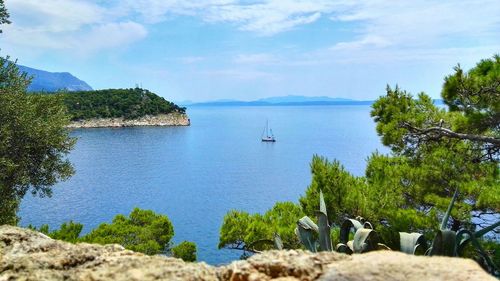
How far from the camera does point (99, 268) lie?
2666mm

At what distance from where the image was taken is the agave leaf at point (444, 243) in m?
4.21

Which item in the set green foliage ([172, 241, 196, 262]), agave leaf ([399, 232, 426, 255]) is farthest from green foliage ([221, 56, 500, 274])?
green foliage ([172, 241, 196, 262])

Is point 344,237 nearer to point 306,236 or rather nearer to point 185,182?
point 306,236

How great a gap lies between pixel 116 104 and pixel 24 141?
142 meters

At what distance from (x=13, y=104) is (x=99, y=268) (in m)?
12.1

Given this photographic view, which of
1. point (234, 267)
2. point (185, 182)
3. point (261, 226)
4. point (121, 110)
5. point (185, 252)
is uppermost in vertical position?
point (121, 110)

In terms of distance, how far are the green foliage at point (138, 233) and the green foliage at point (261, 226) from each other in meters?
7.31

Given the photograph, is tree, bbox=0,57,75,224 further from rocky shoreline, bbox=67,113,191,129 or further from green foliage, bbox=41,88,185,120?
green foliage, bbox=41,88,185,120

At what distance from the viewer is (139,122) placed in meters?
149

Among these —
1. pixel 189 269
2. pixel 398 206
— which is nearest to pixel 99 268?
pixel 189 269

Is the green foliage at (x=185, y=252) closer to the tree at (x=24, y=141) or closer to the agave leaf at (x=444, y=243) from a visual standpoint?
the tree at (x=24, y=141)

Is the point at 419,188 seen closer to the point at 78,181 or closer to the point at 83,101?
the point at 78,181

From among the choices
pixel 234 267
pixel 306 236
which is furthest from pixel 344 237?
pixel 234 267

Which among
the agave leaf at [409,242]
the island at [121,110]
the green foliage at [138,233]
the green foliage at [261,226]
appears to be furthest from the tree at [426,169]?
the island at [121,110]
